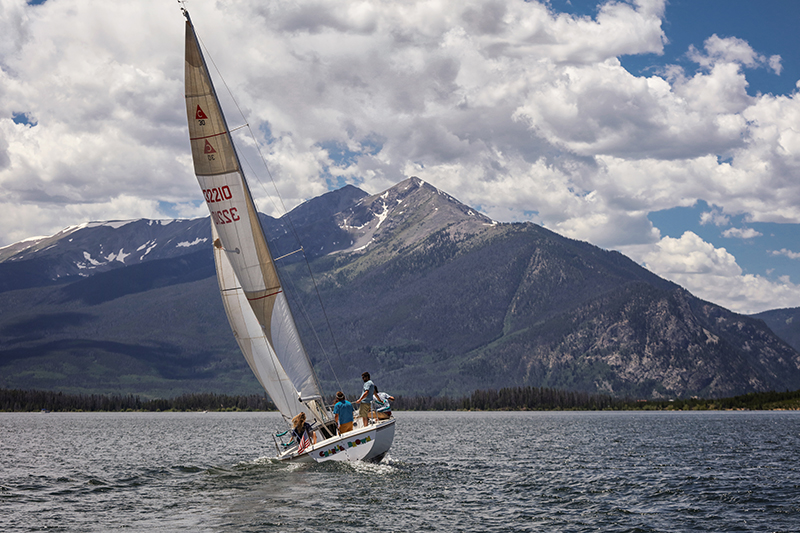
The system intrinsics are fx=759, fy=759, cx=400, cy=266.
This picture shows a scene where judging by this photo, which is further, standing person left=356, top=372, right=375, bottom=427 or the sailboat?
standing person left=356, top=372, right=375, bottom=427

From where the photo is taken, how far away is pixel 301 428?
38.4 metres

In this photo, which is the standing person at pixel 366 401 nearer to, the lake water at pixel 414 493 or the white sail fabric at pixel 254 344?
the lake water at pixel 414 493

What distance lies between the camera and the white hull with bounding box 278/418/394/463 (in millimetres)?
36719

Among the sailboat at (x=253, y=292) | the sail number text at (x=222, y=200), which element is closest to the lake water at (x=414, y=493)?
the sailboat at (x=253, y=292)

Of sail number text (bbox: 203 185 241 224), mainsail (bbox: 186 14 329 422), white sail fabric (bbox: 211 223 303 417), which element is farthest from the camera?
white sail fabric (bbox: 211 223 303 417)

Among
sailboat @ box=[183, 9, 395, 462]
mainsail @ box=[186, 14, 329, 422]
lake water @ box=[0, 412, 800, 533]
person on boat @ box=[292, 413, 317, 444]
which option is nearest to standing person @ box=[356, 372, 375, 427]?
sailboat @ box=[183, 9, 395, 462]

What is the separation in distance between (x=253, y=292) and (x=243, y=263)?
155 centimetres

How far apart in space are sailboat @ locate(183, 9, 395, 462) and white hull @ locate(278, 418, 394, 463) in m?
0.05

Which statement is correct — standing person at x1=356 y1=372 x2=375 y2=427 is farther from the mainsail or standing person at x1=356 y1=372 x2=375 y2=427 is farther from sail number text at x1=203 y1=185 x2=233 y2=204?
sail number text at x1=203 y1=185 x2=233 y2=204

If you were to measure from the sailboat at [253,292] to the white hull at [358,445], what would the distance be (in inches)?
1.9

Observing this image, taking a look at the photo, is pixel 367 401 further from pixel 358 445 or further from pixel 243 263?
pixel 243 263

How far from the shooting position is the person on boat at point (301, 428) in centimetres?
3806

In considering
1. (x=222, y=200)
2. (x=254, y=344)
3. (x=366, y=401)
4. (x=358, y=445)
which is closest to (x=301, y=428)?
(x=358, y=445)

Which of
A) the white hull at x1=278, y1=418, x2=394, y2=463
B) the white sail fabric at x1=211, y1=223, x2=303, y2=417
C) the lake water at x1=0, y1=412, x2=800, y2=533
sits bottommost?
the lake water at x1=0, y1=412, x2=800, y2=533
